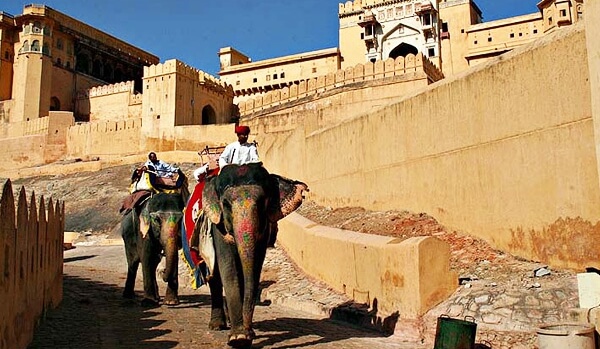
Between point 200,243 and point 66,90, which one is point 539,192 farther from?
point 66,90

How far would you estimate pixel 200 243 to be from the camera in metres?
5.68

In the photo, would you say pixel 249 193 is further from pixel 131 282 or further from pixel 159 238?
pixel 131 282

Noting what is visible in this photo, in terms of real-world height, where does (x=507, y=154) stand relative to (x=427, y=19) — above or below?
below

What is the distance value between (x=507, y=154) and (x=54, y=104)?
4461 centimetres

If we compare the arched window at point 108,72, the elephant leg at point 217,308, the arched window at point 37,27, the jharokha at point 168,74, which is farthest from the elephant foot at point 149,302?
the arched window at point 108,72

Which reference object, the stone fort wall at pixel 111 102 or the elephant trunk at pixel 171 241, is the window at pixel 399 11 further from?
the elephant trunk at pixel 171 241

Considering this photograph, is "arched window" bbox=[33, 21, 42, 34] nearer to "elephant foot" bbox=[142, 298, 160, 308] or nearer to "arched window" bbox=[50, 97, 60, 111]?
"arched window" bbox=[50, 97, 60, 111]

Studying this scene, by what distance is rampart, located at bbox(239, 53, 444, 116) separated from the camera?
27.7 meters

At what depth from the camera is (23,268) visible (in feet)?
15.9

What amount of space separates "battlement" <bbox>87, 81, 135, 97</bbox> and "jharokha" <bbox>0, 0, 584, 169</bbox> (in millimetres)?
108

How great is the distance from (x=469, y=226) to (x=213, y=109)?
34.9 m

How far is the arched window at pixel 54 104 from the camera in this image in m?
44.9

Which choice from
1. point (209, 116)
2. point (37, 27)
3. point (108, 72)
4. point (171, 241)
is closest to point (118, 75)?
point (108, 72)

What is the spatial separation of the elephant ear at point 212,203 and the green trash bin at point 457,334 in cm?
221
